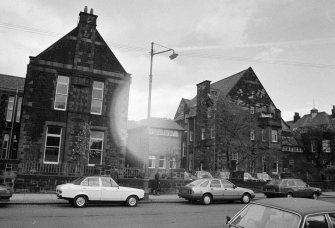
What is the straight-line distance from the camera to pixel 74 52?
85.4ft

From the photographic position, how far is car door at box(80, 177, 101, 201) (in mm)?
15164

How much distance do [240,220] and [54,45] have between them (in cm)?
2352

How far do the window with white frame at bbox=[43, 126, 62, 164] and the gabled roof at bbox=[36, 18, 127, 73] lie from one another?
5.60 m

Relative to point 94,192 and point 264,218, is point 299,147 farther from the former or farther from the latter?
point 264,218

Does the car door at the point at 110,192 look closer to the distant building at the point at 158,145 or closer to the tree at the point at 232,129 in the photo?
the tree at the point at 232,129

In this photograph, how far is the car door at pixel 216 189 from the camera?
733 inches

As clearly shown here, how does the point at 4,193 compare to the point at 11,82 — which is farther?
the point at 11,82

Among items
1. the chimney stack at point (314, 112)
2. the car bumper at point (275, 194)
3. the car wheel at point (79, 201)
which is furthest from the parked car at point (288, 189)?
the chimney stack at point (314, 112)

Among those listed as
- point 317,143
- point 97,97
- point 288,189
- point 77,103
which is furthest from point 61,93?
point 317,143

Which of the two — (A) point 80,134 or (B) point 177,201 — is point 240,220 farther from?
(A) point 80,134

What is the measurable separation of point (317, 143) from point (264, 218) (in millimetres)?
38834

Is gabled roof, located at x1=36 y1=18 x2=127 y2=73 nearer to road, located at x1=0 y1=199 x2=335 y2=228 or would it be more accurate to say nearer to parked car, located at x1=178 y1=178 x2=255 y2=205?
parked car, located at x1=178 y1=178 x2=255 y2=205

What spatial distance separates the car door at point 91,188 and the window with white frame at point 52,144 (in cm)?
968

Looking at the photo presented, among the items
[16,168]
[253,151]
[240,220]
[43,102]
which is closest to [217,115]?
[253,151]
